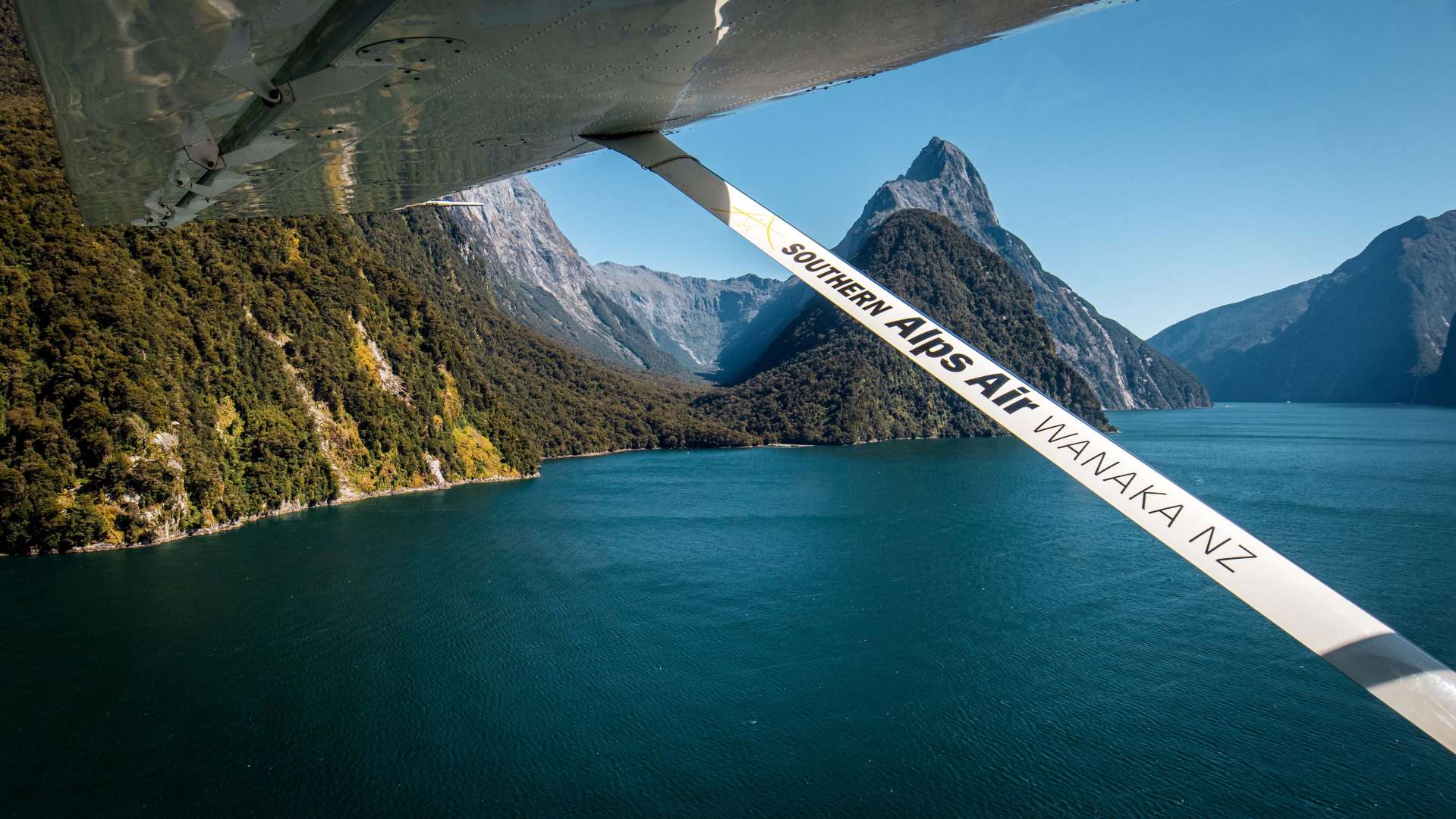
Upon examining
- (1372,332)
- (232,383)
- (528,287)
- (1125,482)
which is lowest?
(232,383)

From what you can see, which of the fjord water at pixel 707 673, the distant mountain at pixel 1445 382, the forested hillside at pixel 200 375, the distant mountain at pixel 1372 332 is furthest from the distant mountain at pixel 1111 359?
the fjord water at pixel 707 673

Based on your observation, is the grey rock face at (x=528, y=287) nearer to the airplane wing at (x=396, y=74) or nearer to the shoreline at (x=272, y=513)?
the shoreline at (x=272, y=513)

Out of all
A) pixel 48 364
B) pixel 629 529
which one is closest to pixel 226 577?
pixel 48 364

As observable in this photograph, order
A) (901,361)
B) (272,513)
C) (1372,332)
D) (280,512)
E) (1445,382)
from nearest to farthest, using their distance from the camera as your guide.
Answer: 1. (272,513)
2. (280,512)
3. (901,361)
4. (1445,382)
5. (1372,332)

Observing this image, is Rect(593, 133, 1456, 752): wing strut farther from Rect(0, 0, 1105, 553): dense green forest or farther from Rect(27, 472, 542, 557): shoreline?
Rect(27, 472, 542, 557): shoreline

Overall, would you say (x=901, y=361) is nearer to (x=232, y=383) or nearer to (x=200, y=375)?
(x=232, y=383)

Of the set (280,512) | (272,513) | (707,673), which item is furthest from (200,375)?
(707,673)
